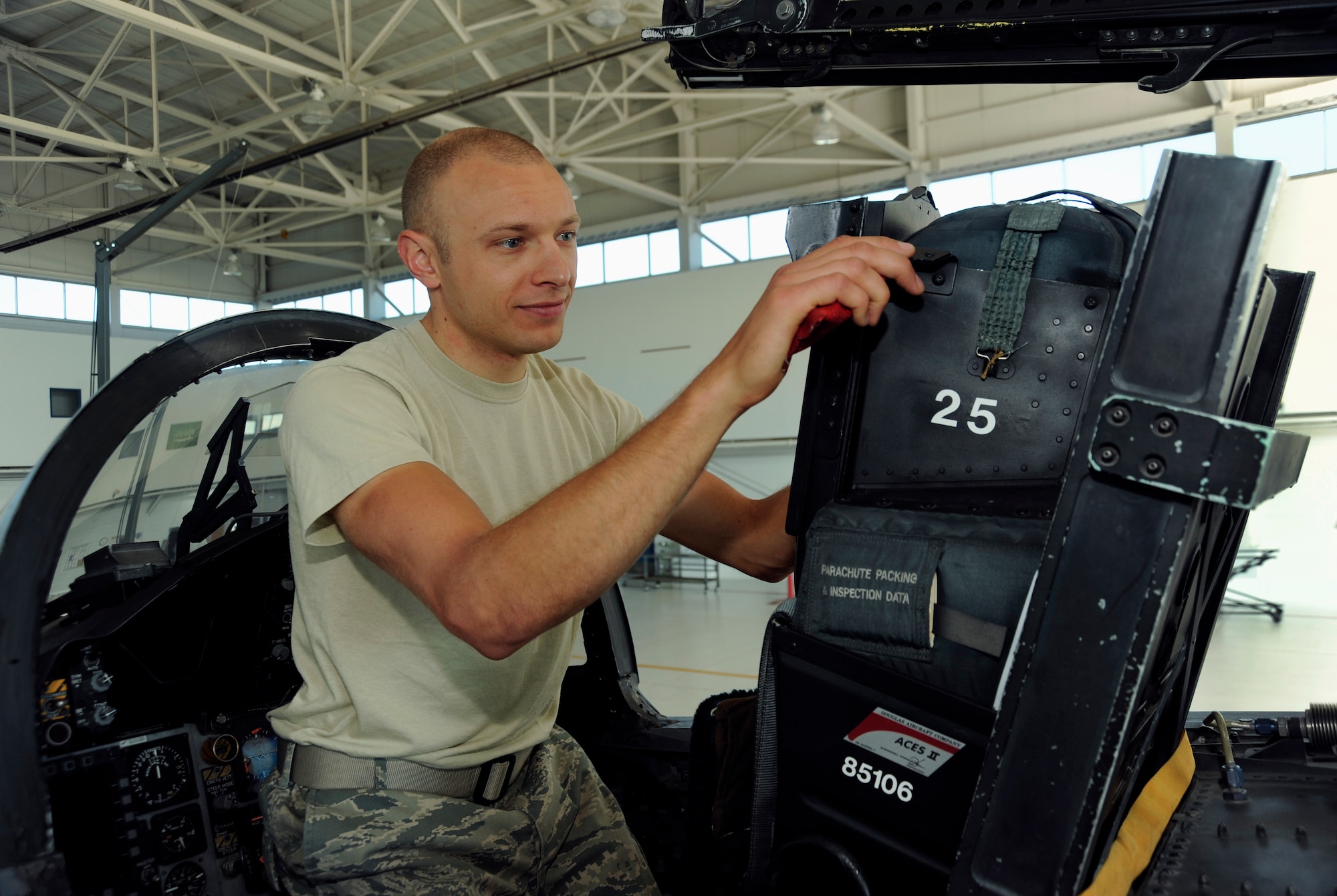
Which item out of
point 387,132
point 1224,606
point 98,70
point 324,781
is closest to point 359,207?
point 387,132

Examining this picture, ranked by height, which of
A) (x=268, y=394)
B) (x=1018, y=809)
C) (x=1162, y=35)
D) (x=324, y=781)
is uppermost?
(x=1162, y=35)

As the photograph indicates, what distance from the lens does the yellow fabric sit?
994mm

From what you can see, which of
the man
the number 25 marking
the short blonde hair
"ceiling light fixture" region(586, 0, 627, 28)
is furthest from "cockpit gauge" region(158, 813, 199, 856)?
"ceiling light fixture" region(586, 0, 627, 28)

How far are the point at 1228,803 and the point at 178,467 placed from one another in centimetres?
250

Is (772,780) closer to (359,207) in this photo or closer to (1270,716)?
(1270,716)

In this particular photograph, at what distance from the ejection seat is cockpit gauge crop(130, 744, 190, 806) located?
1.77 metres

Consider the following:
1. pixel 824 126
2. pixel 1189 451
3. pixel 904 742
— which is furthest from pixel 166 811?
pixel 824 126

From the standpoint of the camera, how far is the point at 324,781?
61.9 inches

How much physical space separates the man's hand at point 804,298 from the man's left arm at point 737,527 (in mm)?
→ 603

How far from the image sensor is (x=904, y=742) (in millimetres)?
1163

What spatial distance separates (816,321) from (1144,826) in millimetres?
760

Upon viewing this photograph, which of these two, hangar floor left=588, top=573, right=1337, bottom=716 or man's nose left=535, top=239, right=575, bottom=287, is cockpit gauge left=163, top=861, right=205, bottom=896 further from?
hangar floor left=588, top=573, right=1337, bottom=716

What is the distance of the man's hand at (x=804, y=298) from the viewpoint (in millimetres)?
1158

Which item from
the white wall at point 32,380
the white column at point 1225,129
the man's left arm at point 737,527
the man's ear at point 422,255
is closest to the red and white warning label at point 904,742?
the man's left arm at point 737,527
